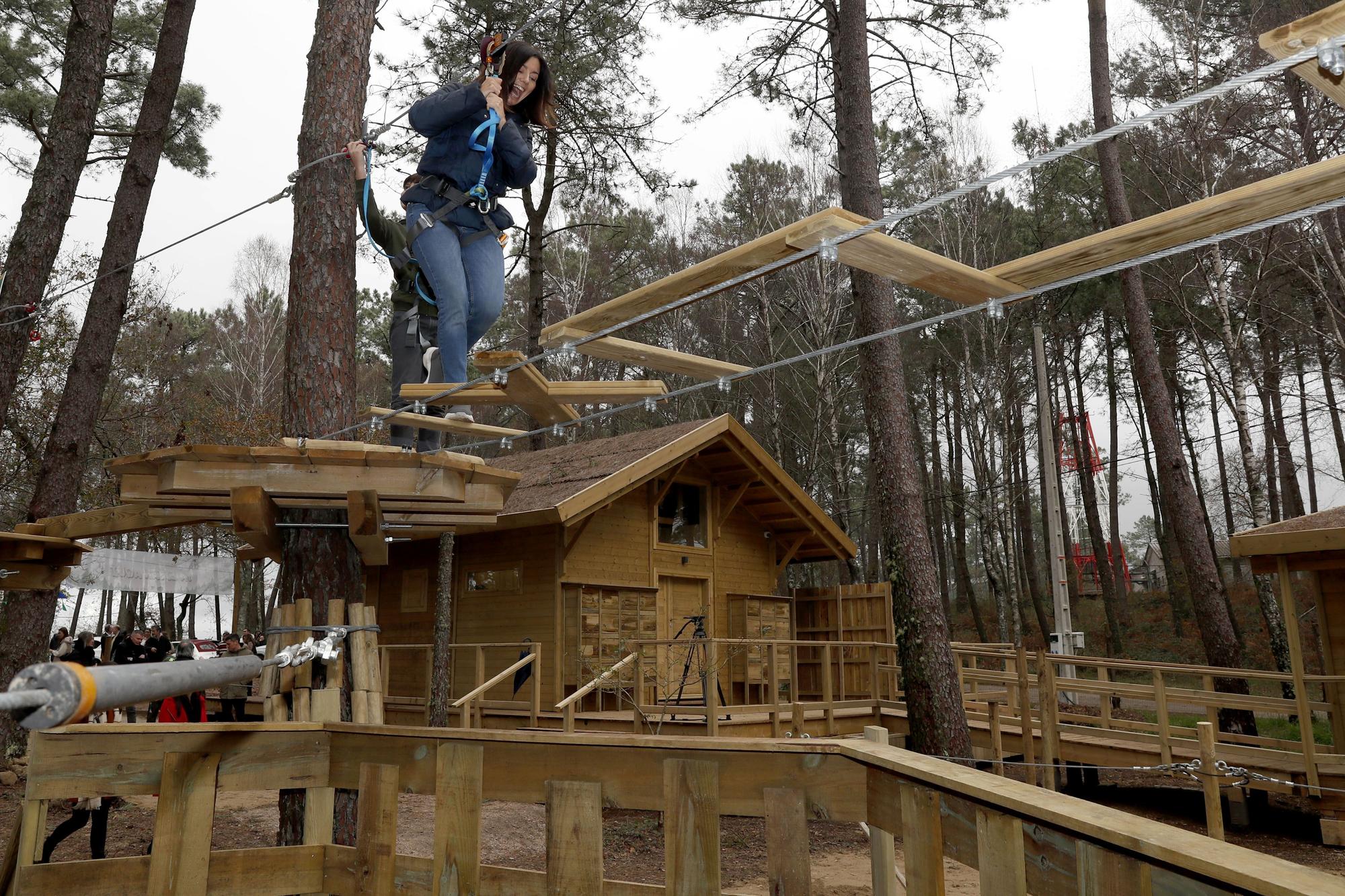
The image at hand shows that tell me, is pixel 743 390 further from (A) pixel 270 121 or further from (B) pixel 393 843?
(B) pixel 393 843

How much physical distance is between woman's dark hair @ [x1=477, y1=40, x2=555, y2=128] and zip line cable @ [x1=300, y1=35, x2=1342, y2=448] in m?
1.19

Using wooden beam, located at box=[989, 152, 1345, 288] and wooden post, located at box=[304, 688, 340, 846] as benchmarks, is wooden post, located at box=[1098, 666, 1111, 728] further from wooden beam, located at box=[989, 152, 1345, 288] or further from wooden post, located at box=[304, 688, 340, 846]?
wooden post, located at box=[304, 688, 340, 846]

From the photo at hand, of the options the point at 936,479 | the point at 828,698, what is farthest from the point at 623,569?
the point at 936,479

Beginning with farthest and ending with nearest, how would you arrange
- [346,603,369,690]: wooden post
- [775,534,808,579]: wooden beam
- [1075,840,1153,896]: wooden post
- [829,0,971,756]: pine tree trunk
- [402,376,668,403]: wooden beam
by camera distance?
[775,534,808,579]: wooden beam, [829,0,971,756]: pine tree trunk, [402,376,668,403]: wooden beam, [346,603,369,690]: wooden post, [1075,840,1153,896]: wooden post

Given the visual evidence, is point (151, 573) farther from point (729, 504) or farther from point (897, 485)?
point (897, 485)

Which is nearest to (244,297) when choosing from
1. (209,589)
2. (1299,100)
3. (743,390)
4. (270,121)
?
(209,589)

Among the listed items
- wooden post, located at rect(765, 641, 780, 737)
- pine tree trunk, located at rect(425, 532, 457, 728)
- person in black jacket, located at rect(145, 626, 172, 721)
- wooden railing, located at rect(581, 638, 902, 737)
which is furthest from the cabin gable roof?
person in black jacket, located at rect(145, 626, 172, 721)

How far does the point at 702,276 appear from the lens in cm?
369

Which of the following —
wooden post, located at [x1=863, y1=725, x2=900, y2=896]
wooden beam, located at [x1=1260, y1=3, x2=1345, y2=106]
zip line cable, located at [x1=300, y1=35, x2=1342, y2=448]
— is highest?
wooden beam, located at [x1=1260, y1=3, x2=1345, y2=106]

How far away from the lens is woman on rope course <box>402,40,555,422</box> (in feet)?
14.8

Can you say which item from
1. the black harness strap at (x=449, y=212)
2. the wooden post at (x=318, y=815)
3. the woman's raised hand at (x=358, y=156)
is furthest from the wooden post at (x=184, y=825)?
the woman's raised hand at (x=358, y=156)

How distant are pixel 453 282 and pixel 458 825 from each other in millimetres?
2571

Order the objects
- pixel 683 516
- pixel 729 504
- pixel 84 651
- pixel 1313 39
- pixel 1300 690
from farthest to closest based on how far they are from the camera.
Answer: pixel 729 504
pixel 683 516
pixel 84 651
pixel 1300 690
pixel 1313 39

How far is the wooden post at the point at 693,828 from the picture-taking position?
97.9 inches
